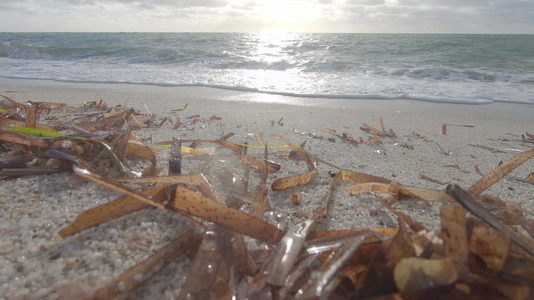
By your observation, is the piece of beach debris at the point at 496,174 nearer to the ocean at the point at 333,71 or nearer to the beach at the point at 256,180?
the beach at the point at 256,180

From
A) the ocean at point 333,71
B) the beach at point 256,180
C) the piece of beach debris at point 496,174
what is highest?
the ocean at point 333,71

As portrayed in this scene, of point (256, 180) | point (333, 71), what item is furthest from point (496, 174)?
point (333, 71)

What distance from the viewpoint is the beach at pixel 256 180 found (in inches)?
34.4

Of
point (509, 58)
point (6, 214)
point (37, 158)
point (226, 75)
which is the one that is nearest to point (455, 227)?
point (6, 214)

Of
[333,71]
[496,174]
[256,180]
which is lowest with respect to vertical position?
[256,180]

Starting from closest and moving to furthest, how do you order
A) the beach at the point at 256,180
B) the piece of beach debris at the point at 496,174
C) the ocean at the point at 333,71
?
the beach at the point at 256,180 → the piece of beach debris at the point at 496,174 → the ocean at the point at 333,71

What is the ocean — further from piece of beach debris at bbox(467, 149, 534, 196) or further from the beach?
piece of beach debris at bbox(467, 149, 534, 196)

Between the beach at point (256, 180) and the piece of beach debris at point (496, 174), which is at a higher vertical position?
the piece of beach debris at point (496, 174)

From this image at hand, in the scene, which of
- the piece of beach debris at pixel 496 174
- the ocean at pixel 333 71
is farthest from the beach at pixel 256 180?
the ocean at pixel 333 71

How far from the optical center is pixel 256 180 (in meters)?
1.56

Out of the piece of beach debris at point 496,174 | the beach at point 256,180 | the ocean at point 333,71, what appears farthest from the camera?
the ocean at point 333,71

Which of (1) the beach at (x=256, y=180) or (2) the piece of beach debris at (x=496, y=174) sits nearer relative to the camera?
(1) the beach at (x=256, y=180)

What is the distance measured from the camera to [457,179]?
188cm

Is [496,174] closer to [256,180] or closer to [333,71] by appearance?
[256,180]
